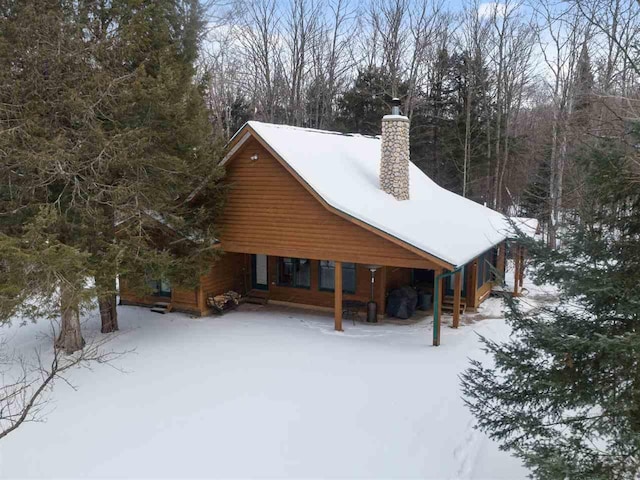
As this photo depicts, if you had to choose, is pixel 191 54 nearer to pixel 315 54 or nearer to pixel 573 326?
pixel 573 326

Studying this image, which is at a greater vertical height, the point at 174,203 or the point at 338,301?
the point at 174,203

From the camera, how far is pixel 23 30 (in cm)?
870

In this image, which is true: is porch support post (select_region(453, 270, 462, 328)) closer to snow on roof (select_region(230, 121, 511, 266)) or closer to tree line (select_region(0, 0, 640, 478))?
snow on roof (select_region(230, 121, 511, 266))

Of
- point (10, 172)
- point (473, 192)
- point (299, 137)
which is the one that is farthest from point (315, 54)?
point (10, 172)

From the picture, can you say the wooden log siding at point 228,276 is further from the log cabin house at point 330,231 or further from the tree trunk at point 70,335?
the tree trunk at point 70,335

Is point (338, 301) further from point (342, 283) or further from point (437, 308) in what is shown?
point (437, 308)

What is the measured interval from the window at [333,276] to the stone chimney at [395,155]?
8.19 ft

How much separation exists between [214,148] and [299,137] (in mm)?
2932

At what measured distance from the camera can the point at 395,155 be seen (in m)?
13.7

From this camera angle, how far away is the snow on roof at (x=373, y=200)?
11219mm

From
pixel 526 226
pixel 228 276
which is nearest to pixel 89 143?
pixel 228 276

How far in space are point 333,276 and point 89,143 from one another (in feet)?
24.0

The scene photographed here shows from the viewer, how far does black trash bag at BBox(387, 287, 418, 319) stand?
13133mm

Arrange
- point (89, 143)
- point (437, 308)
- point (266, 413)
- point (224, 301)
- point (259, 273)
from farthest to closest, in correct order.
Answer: point (259, 273) → point (224, 301) → point (437, 308) → point (89, 143) → point (266, 413)
